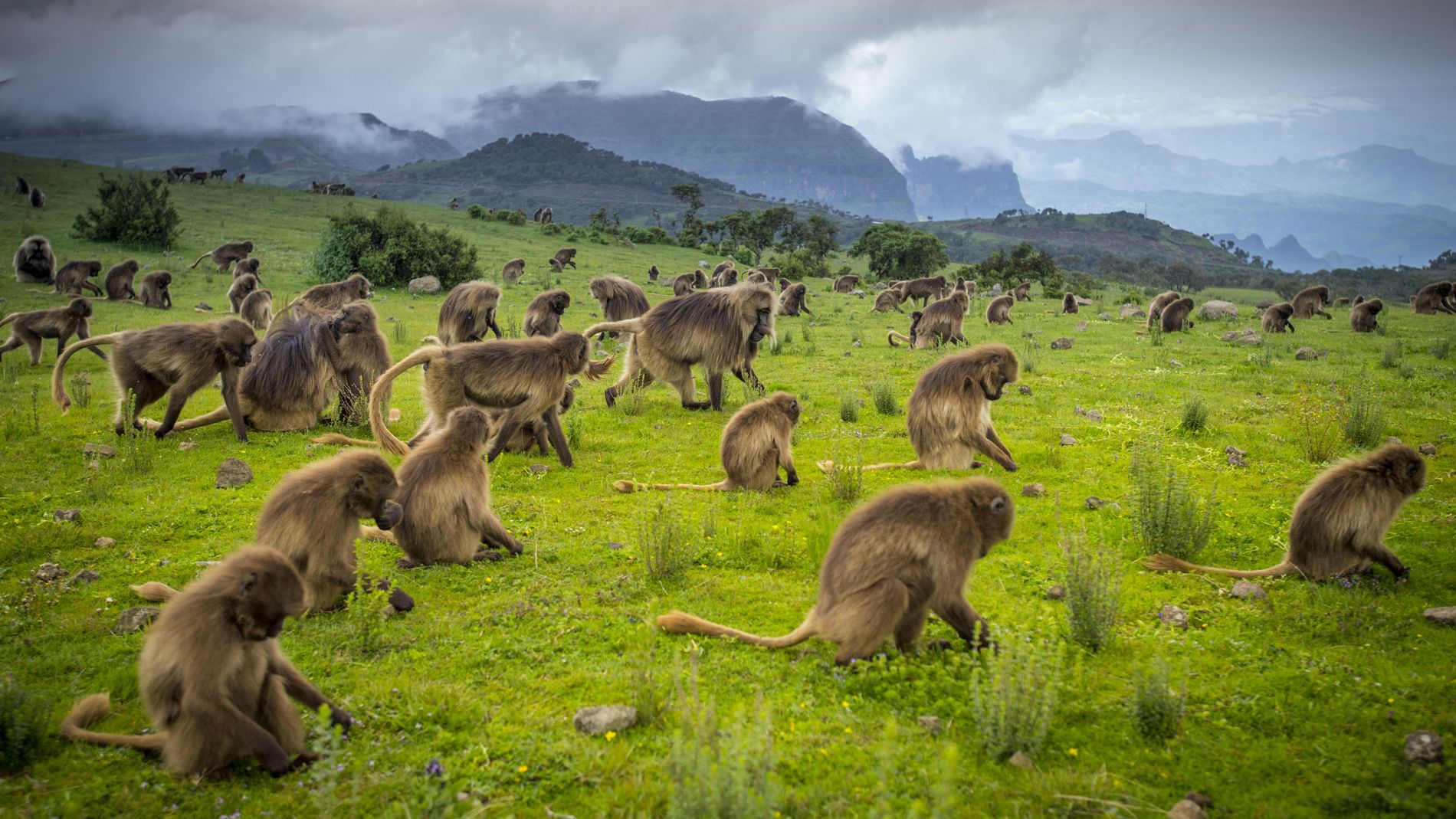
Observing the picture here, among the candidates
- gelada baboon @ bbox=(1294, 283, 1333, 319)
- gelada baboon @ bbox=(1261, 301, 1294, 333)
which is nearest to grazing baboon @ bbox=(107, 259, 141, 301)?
gelada baboon @ bbox=(1261, 301, 1294, 333)

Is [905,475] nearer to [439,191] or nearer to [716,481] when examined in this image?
[716,481]

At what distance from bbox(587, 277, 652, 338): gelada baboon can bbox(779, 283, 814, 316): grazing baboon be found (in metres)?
9.36

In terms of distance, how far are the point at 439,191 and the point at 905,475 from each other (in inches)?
5266

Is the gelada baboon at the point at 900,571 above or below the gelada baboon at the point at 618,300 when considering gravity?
below

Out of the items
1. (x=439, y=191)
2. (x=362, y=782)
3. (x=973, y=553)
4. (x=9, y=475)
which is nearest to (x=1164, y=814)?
(x=973, y=553)

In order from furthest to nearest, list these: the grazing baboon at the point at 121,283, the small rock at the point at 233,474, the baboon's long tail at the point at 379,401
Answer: the grazing baboon at the point at 121,283, the small rock at the point at 233,474, the baboon's long tail at the point at 379,401

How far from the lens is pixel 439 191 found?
419 ft

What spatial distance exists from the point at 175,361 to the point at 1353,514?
→ 12.8 meters

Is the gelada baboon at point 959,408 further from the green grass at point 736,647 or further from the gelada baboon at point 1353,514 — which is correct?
the gelada baboon at point 1353,514

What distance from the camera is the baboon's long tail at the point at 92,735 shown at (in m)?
3.99

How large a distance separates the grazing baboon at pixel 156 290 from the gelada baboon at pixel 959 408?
68.2ft

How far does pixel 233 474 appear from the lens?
894 cm

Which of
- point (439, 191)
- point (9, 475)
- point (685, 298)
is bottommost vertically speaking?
point (9, 475)

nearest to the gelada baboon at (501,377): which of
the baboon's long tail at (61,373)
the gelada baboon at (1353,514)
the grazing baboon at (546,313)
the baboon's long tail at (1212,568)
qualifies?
the baboon's long tail at (61,373)
